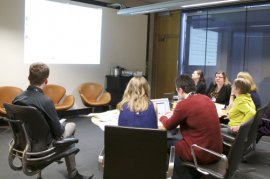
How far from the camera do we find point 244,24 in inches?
251

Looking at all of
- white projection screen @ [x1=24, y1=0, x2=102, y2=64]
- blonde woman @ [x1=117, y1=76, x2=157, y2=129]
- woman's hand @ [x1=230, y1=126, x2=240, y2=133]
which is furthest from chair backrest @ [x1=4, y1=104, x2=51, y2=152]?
white projection screen @ [x1=24, y1=0, x2=102, y2=64]

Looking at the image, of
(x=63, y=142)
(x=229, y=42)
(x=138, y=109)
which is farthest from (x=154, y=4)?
(x=63, y=142)

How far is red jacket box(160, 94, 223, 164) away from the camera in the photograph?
2297mm

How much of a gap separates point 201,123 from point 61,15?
445cm

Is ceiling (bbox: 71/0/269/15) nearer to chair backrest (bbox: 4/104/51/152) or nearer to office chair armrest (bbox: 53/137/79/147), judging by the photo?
office chair armrest (bbox: 53/137/79/147)

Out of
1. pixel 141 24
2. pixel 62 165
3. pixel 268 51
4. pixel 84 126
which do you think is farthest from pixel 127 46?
pixel 62 165

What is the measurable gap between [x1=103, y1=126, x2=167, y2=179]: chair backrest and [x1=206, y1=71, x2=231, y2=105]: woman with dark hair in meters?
2.82

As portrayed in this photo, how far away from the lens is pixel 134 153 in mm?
1977

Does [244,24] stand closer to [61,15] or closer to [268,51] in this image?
[268,51]

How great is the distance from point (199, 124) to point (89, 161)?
1.94 metres

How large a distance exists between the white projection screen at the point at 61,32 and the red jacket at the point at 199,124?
400 centimetres

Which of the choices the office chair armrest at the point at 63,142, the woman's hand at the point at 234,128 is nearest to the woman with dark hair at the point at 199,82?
the woman's hand at the point at 234,128

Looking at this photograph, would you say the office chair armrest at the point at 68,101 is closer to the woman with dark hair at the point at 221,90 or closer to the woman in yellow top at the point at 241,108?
the woman with dark hair at the point at 221,90

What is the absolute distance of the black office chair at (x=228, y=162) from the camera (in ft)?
7.02
